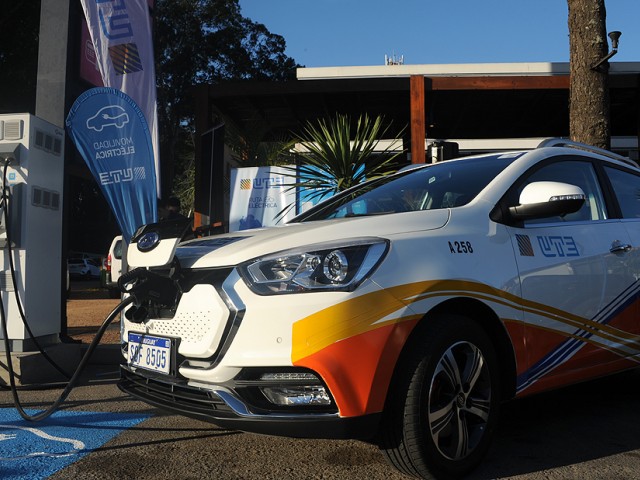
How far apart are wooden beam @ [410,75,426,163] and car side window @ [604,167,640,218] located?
7255 mm

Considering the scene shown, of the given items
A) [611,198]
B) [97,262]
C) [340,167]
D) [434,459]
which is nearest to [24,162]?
[434,459]

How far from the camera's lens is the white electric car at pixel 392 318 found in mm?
2428

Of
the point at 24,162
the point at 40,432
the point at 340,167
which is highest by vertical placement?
the point at 340,167

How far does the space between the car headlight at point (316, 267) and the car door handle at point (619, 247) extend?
1.77 meters

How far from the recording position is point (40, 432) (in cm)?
360

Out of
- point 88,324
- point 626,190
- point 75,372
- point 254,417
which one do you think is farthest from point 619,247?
point 88,324

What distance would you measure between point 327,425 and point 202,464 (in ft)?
2.92

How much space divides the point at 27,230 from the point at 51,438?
2.23 metres

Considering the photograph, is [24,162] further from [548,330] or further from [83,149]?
[548,330]

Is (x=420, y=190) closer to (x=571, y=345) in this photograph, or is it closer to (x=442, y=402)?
(x=571, y=345)

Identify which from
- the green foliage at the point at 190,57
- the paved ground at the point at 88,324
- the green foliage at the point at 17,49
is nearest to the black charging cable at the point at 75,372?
the paved ground at the point at 88,324

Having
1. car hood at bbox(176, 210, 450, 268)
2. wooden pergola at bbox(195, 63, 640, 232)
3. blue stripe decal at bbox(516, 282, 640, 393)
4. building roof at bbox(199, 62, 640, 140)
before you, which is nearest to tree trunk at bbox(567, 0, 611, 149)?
wooden pergola at bbox(195, 63, 640, 232)

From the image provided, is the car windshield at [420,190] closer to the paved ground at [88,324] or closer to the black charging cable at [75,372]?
the black charging cable at [75,372]

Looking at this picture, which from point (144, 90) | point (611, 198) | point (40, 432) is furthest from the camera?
point (144, 90)
